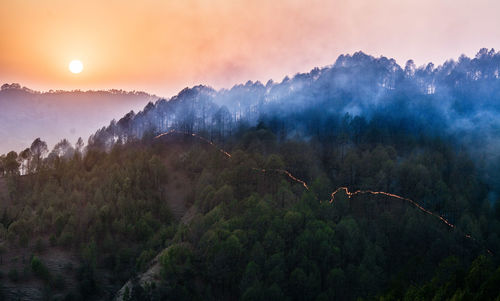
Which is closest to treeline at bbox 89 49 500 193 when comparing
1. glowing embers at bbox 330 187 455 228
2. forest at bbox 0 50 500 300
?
forest at bbox 0 50 500 300

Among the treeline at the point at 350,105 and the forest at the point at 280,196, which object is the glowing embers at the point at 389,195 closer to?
the forest at the point at 280,196

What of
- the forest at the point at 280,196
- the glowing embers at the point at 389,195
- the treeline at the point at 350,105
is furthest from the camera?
the treeline at the point at 350,105

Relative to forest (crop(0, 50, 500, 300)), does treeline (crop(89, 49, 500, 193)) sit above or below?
above

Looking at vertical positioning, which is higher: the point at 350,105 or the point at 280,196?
the point at 350,105

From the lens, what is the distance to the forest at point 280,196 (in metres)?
58.7

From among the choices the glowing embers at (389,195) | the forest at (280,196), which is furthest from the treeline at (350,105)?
the glowing embers at (389,195)

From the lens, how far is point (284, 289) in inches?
2157

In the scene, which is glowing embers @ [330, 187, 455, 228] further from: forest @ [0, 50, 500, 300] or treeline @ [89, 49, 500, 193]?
treeline @ [89, 49, 500, 193]

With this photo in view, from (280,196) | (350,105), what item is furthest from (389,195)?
(350,105)

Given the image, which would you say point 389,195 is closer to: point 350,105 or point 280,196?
point 280,196

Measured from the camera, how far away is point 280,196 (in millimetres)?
73250

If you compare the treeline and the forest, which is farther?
the treeline

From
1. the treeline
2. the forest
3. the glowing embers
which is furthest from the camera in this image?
the treeline

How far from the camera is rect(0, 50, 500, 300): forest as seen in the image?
58656mm
